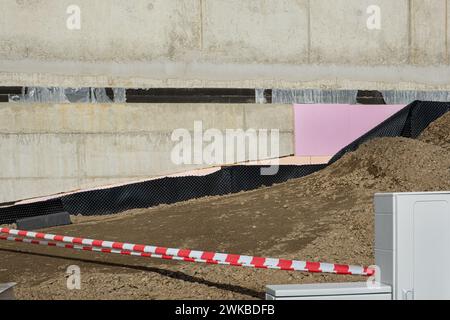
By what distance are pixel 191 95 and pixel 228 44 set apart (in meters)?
1.79

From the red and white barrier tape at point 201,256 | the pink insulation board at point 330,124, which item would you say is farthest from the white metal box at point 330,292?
the pink insulation board at point 330,124

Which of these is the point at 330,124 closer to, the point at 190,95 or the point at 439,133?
the point at 439,133

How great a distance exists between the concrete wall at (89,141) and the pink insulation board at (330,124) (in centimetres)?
145

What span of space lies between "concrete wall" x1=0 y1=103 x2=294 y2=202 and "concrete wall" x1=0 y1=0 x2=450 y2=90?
2.70 ft

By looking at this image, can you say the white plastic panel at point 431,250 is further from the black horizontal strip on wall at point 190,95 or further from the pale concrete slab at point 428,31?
the pale concrete slab at point 428,31

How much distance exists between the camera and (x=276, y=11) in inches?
650

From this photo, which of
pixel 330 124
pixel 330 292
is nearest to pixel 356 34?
pixel 330 124

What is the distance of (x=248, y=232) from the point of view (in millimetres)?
11328

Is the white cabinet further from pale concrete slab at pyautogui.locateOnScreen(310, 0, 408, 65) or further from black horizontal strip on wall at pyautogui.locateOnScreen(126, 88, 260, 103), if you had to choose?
pale concrete slab at pyautogui.locateOnScreen(310, 0, 408, 65)

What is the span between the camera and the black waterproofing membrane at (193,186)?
14.9 metres

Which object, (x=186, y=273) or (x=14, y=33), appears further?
(x=14, y=33)
